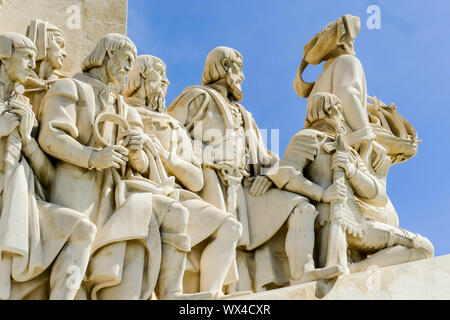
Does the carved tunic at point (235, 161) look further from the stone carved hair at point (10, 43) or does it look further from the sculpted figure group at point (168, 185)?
the stone carved hair at point (10, 43)

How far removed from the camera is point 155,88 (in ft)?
32.4

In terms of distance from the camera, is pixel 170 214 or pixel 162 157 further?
pixel 162 157

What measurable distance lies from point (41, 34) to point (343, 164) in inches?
114

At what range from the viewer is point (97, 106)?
9180 mm

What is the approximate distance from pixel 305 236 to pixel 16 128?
8.60ft

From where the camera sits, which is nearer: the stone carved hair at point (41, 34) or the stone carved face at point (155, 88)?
the stone carved hair at point (41, 34)

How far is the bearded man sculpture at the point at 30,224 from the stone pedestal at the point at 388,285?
1482 mm

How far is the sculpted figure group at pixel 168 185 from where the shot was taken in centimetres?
843

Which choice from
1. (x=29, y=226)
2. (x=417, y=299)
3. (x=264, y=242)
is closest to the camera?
(x=29, y=226)

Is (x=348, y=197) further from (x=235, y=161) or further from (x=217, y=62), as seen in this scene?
(x=217, y=62)

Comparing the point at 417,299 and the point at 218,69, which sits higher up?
the point at 218,69

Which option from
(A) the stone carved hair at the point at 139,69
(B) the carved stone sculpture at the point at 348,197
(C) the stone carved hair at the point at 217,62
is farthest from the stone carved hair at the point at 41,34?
(B) the carved stone sculpture at the point at 348,197
